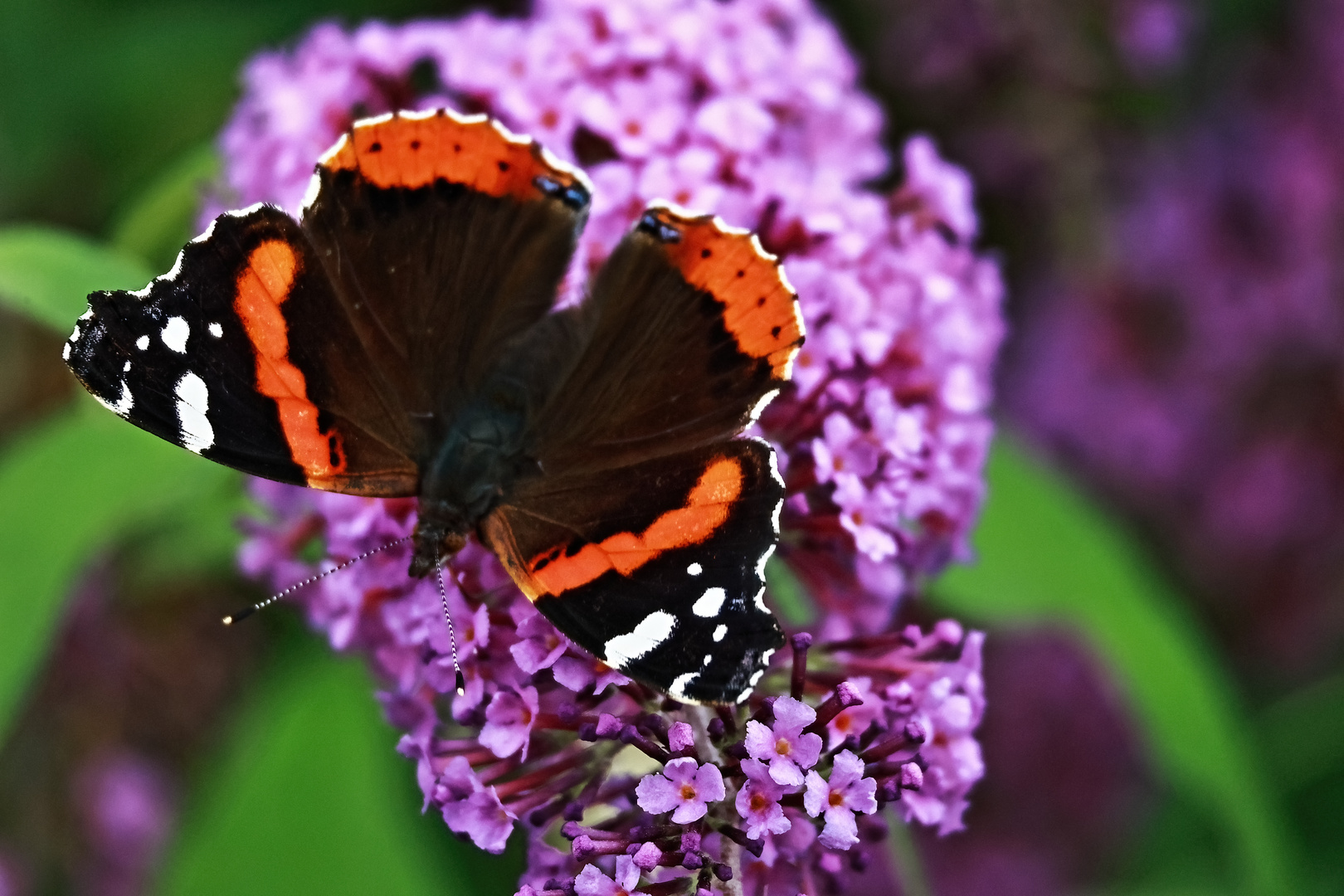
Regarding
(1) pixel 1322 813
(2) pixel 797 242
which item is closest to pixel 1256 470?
(1) pixel 1322 813

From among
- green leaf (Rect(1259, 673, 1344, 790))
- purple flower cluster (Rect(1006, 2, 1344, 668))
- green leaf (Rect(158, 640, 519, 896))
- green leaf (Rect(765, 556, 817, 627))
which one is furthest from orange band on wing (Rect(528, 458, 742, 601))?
purple flower cluster (Rect(1006, 2, 1344, 668))

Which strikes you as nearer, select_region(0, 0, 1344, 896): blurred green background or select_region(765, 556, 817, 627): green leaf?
select_region(765, 556, 817, 627): green leaf

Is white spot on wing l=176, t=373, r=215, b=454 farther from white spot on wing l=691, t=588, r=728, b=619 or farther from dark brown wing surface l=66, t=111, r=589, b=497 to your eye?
white spot on wing l=691, t=588, r=728, b=619

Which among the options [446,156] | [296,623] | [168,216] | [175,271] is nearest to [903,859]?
[446,156]

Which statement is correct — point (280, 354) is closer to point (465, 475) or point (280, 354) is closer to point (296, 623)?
point (465, 475)

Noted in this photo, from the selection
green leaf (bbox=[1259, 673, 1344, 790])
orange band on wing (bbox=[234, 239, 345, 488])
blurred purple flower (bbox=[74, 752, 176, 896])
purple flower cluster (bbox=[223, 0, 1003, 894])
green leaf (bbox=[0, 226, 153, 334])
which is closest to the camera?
purple flower cluster (bbox=[223, 0, 1003, 894])
